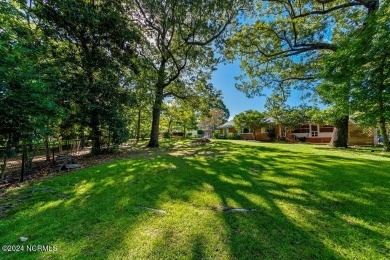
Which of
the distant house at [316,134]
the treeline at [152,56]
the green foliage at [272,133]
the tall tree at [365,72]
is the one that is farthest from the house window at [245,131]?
the tall tree at [365,72]

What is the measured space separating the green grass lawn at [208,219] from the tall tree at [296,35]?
386 inches

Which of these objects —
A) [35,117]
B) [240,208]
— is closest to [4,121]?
[35,117]

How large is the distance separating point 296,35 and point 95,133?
581 inches

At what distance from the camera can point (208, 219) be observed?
282 cm

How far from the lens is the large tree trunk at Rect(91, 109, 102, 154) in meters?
9.80

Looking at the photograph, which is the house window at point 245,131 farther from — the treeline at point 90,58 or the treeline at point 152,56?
the treeline at point 90,58

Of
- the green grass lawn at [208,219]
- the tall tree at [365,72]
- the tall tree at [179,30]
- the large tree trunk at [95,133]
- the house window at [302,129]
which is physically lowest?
the green grass lawn at [208,219]

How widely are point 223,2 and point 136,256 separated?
37.9 ft

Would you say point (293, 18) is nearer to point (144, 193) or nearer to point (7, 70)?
point (144, 193)

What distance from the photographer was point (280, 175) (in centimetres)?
516

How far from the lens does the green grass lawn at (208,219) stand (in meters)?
2.12

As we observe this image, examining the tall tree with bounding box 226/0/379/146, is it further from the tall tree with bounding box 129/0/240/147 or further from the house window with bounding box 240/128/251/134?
the house window with bounding box 240/128/251/134

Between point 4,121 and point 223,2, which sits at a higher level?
point 223,2

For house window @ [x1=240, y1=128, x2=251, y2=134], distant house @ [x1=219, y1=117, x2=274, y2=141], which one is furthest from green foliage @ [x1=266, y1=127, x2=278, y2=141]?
house window @ [x1=240, y1=128, x2=251, y2=134]
